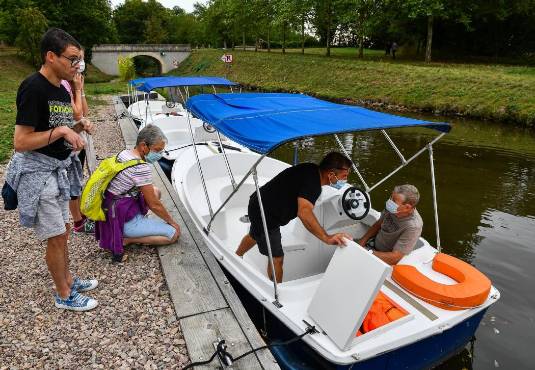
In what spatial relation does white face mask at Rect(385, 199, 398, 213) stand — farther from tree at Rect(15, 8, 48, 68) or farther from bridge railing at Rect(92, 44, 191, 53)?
bridge railing at Rect(92, 44, 191, 53)

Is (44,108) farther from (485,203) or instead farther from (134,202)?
(485,203)

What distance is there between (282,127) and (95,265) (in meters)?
2.72

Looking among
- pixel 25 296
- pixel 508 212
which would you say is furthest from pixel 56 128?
pixel 508 212

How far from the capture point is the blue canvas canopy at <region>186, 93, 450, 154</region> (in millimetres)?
3572

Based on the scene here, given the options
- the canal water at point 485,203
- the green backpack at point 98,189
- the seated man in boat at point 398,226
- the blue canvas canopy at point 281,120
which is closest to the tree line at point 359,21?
the canal water at point 485,203

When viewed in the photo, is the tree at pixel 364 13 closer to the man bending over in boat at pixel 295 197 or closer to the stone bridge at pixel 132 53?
the stone bridge at pixel 132 53

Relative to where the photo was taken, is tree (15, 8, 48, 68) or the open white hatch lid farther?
tree (15, 8, 48, 68)

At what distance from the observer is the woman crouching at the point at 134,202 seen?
4305 mm

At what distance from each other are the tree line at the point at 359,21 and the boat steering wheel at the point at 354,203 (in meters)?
27.4

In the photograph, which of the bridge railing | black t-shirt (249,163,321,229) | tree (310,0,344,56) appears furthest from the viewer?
the bridge railing

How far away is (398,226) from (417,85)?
20365 millimetres

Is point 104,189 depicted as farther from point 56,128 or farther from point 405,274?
point 405,274

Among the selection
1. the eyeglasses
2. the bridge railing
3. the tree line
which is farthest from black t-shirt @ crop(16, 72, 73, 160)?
the bridge railing

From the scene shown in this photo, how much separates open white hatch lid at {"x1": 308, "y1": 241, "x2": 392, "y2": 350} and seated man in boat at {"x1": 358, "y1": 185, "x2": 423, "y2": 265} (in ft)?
3.59
